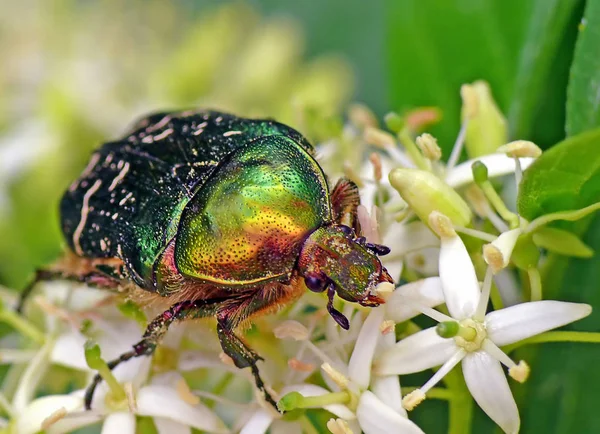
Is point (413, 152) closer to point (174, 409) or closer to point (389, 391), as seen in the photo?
point (389, 391)

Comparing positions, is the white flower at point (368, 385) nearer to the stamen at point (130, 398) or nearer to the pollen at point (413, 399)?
the pollen at point (413, 399)

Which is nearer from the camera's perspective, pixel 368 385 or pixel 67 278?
pixel 368 385

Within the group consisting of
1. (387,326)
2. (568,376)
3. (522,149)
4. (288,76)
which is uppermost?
(522,149)

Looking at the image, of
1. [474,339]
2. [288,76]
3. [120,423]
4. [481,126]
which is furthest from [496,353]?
[288,76]

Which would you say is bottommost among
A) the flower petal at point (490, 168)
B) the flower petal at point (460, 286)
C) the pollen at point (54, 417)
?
the pollen at point (54, 417)

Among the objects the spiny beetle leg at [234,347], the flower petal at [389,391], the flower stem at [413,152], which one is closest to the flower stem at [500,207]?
the flower stem at [413,152]

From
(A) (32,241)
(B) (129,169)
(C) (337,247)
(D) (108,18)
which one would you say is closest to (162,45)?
(D) (108,18)

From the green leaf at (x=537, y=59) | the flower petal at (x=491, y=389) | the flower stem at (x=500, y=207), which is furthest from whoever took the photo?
the green leaf at (x=537, y=59)
